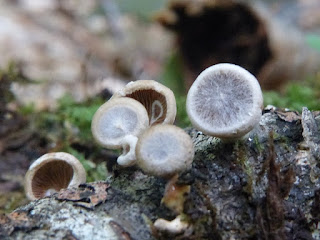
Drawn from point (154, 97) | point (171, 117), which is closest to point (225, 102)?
point (171, 117)

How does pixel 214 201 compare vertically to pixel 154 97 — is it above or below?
below

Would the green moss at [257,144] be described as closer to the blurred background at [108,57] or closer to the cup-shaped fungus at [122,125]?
the cup-shaped fungus at [122,125]

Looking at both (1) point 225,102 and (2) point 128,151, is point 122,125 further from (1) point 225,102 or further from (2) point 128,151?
(1) point 225,102

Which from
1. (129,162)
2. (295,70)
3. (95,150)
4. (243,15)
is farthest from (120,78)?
(129,162)

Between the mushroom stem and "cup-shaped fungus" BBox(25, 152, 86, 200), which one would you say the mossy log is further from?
"cup-shaped fungus" BBox(25, 152, 86, 200)

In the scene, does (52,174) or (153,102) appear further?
(52,174)

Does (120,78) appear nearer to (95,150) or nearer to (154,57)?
(154,57)

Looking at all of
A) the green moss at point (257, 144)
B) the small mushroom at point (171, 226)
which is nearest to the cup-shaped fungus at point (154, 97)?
the green moss at point (257, 144)
